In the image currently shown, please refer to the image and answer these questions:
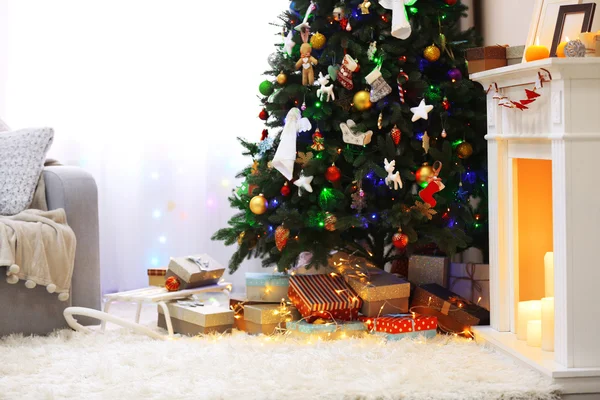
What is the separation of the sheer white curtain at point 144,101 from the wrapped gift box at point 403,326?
4.95ft

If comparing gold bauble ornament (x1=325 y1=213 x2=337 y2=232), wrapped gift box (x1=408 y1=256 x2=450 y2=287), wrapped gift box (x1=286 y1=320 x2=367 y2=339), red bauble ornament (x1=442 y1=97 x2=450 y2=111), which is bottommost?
wrapped gift box (x1=286 y1=320 x2=367 y2=339)

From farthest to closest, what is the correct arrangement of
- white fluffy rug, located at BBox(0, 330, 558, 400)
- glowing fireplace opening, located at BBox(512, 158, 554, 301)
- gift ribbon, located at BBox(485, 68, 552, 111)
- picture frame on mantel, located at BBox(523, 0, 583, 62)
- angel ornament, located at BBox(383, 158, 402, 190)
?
angel ornament, located at BBox(383, 158, 402, 190) → glowing fireplace opening, located at BBox(512, 158, 554, 301) → picture frame on mantel, located at BBox(523, 0, 583, 62) → gift ribbon, located at BBox(485, 68, 552, 111) → white fluffy rug, located at BBox(0, 330, 558, 400)

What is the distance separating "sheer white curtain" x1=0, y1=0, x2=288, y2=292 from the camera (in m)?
4.31

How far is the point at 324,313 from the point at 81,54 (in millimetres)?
2066

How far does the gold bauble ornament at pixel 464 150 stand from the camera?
3.25 metres

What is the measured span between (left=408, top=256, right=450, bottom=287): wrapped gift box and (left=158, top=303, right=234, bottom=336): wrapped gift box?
0.77 metres

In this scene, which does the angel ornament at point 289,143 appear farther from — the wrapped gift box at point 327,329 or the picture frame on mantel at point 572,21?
the picture frame on mantel at point 572,21

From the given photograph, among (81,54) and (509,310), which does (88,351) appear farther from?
(81,54)

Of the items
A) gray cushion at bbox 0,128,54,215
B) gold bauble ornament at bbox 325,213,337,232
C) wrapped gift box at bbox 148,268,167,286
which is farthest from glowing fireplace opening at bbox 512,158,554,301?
gray cushion at bbox 0,128,54,215

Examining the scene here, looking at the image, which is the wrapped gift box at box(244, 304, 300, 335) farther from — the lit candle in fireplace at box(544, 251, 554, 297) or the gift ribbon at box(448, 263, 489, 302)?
the lit candle in fireplace at box(544, 251, 554, 297)

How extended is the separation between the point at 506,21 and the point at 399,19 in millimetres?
748

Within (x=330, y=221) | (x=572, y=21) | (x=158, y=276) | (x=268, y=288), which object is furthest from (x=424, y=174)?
(x=158, y=276)

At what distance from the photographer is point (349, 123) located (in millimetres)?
3197

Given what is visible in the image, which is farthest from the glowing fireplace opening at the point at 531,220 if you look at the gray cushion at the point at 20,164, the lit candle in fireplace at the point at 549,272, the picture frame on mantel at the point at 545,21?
the gray cushion at the point at 20,164
